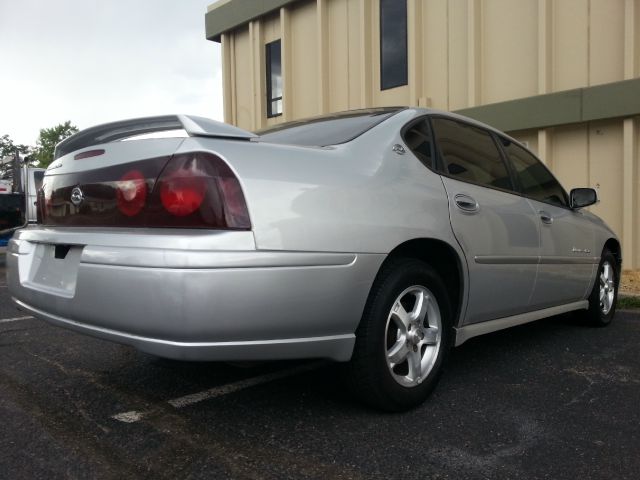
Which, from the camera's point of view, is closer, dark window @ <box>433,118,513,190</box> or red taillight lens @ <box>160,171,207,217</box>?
red taillight lens @ <box>160,171,207,217</box>

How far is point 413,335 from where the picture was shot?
272 centimetres

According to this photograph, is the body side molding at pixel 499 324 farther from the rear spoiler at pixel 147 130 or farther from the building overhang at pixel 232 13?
the building overhang at pixel 232 13

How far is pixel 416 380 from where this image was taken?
273 cm

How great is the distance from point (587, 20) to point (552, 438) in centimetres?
755

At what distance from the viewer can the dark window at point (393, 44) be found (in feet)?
34.8

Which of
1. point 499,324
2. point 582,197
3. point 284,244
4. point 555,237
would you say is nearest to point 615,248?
point 582,197

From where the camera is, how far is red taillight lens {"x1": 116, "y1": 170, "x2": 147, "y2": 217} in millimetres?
2305

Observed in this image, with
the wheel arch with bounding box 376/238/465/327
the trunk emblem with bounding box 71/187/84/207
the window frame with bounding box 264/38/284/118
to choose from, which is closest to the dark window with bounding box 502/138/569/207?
the wheel arch with bounding box 376/238/465/327

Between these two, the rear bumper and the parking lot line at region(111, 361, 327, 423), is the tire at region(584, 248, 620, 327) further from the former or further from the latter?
the rear bumper

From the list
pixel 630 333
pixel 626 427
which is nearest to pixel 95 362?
pixel 626 427

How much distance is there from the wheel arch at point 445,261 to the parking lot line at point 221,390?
2.98ft

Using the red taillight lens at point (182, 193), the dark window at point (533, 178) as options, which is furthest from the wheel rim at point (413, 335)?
the dark window at point (533, 178)

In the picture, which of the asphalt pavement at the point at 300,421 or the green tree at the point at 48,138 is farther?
the green tree at the point at 48,138

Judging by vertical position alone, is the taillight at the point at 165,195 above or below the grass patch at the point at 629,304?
above
